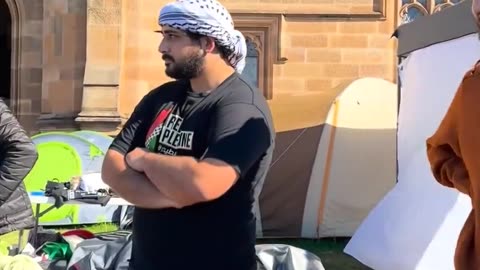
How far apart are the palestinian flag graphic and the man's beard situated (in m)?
0.13

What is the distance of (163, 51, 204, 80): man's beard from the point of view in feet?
7.82

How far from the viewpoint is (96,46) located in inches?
468

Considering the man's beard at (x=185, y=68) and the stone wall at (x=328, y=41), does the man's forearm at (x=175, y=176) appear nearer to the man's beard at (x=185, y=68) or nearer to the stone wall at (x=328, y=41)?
the man's beard at (x=185, y=68)

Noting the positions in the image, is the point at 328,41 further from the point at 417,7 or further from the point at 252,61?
the point at 417,7

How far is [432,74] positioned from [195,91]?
11.4ft

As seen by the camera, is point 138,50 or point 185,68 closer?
point 185,68

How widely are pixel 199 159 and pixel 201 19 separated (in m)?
0.44

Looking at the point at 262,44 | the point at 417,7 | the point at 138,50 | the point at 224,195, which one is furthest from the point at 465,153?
the point at 417,7

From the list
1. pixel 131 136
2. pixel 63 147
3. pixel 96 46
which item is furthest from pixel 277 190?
pixel 131 136

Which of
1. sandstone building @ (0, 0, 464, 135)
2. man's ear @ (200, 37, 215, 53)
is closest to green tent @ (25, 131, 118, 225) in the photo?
sandstone building @ (0, 0, 464, 135)

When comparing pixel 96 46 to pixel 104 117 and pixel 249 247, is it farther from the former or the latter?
pixel 249 247

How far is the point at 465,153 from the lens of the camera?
6.58 ft

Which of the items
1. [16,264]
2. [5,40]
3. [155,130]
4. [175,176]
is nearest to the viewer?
[175,176]

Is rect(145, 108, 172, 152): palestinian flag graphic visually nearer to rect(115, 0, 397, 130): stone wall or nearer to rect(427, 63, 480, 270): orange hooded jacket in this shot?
rect(427, 63, 480, 270): orange hooded jacket
